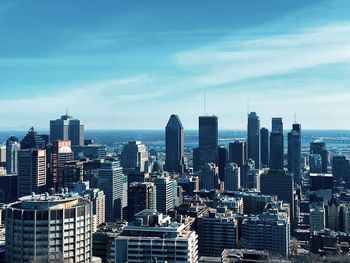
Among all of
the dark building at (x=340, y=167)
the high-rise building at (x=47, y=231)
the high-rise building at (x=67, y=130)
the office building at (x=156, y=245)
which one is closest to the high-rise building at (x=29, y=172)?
the office building at (x=156, y=245)

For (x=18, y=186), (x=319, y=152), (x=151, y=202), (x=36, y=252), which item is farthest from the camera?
(x=319, y=152)

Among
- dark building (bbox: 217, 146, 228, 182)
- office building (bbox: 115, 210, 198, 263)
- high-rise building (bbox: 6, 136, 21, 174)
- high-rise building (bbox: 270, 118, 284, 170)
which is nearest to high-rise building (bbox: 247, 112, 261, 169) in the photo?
high-rise building (bbox: 270, 118, 284, 170)

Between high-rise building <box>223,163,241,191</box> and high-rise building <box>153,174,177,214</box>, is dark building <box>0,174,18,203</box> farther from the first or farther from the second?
high-rise building <box>223,163,241,191</box>

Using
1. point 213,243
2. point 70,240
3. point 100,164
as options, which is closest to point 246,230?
point 213,243

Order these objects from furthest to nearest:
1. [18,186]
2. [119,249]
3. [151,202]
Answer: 1. [18,186]
2. [151,202]
3. [119,249]

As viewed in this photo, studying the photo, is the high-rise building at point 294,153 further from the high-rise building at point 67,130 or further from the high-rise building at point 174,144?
the high-rise building at point 67,130

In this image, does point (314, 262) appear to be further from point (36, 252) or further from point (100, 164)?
point (100, 164)

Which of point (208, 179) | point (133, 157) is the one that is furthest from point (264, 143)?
point (208, 179)

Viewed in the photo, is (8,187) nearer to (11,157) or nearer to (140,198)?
(11,157)
